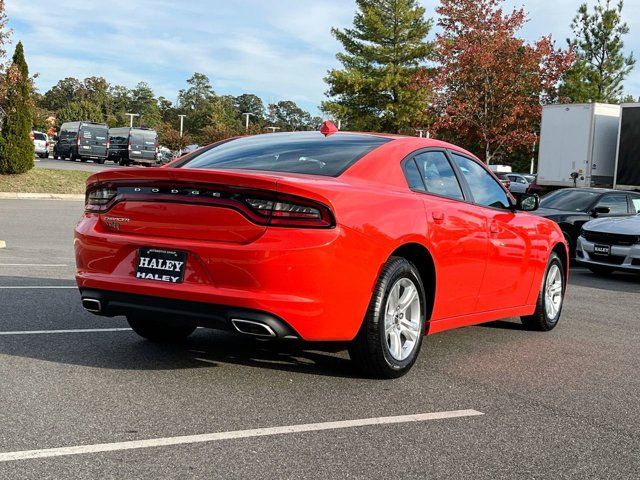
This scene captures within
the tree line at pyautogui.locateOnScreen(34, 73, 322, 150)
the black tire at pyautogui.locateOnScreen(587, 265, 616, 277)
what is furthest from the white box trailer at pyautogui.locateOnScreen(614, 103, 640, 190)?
the tree line at pyautogui.locateOnScreen(34, 73, 322, 150)

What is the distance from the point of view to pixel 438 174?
6.01 m

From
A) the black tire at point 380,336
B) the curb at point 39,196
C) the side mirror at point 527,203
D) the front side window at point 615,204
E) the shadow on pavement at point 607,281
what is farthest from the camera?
the curb at point 39,196

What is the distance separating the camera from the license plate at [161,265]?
4.75 m

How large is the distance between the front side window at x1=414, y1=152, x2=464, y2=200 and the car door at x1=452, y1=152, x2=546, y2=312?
0.57 feet

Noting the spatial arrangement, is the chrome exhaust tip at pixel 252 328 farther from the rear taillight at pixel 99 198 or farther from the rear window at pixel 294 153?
the rear taillight at pixel 99 198

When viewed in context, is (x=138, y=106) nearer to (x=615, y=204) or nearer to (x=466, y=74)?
(x=466, y=74)

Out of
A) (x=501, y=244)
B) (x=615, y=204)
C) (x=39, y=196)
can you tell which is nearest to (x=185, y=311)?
(x=501, y=244)

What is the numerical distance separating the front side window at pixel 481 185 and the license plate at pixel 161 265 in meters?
2.58

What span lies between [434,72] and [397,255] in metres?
33.1

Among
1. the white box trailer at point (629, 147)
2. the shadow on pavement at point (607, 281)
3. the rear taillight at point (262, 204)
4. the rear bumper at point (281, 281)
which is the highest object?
the white box trailer at point (629, 147)

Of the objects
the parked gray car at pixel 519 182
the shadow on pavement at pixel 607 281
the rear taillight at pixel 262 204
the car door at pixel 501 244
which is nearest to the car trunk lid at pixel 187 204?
the rear taillight at pixel 262 204

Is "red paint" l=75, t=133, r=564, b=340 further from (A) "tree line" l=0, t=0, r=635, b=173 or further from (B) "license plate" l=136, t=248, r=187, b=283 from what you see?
(A) "tree line" l=0, t=0, r=635, b=173

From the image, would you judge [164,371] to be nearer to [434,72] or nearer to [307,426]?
[307,426]

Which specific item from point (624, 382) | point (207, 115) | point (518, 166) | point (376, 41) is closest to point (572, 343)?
point (624, 382)
